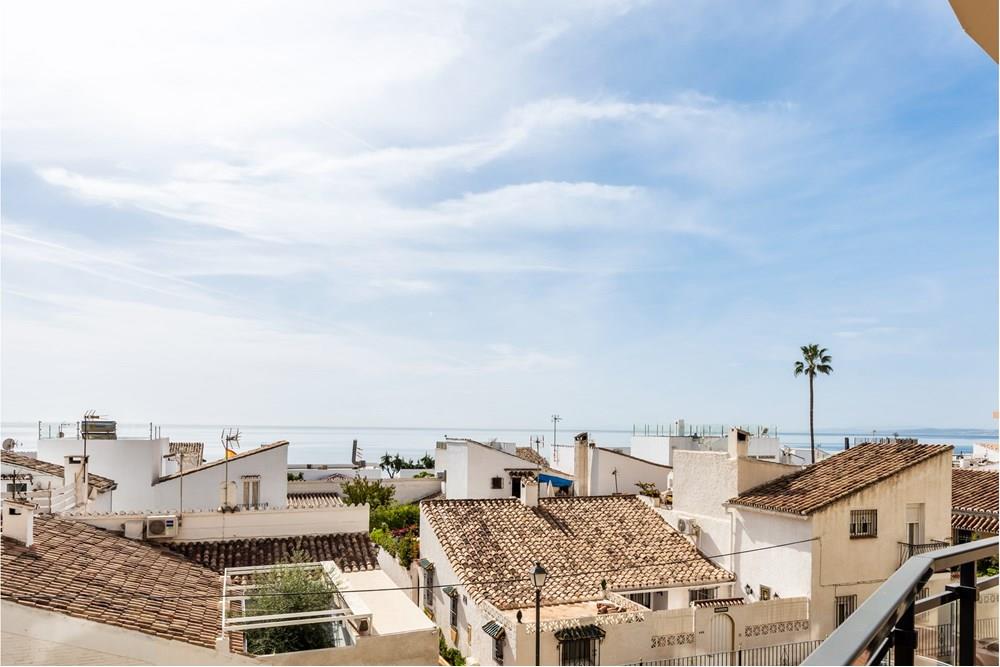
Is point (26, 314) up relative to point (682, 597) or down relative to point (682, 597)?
up

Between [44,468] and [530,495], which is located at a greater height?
[44,468]

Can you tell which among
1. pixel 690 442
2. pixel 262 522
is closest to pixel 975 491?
pixel 690 442

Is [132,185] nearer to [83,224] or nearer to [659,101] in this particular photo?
[83,224]

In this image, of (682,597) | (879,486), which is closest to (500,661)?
(682,597)

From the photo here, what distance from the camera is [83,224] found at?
48.8 ft

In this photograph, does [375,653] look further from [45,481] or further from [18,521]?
[45,481]

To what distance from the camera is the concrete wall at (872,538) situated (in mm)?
13586

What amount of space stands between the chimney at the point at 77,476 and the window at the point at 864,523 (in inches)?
638

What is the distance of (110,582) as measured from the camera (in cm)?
831

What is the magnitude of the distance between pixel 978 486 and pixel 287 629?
18.7 m

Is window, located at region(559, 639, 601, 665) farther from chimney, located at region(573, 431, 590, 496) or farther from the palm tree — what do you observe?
the palm tree

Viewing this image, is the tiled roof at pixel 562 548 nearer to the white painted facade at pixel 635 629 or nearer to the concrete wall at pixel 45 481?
the white painted facade at pixel 635 629

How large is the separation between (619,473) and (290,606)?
2080 cm

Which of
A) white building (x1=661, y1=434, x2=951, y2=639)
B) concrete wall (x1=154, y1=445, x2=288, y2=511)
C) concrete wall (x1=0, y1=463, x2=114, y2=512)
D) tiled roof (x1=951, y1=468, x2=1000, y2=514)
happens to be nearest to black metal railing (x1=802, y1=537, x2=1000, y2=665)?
white building (x1=661, y1=434, x2=951, y2=639)
